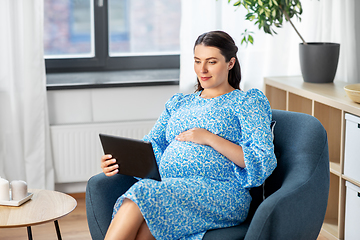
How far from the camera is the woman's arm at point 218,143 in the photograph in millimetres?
1723

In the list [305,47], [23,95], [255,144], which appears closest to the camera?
[255,144]

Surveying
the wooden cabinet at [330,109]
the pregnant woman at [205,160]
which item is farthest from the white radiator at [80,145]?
the pregnant woman at [205,160]

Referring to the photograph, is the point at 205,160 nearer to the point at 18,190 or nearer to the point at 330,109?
the point at 18,190

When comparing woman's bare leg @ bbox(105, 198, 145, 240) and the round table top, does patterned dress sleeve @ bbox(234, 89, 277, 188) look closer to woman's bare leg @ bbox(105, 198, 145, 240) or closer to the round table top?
woman's bare leg @ bbox(105, 198, 145, 240)

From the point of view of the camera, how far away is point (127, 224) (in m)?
1.54

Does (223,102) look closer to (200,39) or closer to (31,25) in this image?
(200,39)

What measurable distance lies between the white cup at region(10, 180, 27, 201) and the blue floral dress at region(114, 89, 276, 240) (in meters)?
0.42

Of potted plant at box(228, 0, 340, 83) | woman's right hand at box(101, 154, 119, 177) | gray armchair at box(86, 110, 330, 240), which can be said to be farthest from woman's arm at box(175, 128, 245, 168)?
potted plant at box(228, 0, 340, 83)

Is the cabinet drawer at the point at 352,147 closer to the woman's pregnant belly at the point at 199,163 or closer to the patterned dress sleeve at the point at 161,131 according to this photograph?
the woman's pregnant belly at the point at 199,163

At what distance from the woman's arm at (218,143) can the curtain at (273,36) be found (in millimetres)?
1172

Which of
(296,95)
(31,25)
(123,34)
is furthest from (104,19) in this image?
(296,95)

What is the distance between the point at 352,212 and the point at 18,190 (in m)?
1.53

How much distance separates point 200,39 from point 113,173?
644 mm

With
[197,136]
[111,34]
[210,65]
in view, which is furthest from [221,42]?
[111,34]
